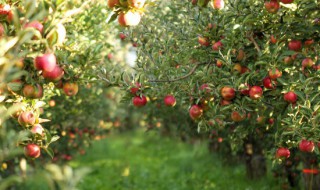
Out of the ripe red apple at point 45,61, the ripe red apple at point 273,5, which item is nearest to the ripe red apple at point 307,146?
the ripe red apple at point 273,5

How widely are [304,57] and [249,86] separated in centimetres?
113

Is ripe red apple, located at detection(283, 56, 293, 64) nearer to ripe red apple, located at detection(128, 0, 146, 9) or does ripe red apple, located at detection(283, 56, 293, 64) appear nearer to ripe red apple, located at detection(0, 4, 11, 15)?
ripe red apple, located at detection(128, 0, 146, 9)

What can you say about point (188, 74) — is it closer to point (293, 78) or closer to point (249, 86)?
point (249, 86)

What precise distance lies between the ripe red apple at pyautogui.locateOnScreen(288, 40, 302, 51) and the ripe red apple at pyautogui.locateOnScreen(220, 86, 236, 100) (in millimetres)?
996

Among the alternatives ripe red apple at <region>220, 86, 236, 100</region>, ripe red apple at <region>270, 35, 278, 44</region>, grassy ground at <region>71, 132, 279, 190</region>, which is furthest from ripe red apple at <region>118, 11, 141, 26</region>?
grassy ground at <region>71, 132, 279, 190</region>

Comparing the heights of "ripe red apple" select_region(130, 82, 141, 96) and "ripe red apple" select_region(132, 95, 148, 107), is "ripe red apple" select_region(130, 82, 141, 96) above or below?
above

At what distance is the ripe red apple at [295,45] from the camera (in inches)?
199

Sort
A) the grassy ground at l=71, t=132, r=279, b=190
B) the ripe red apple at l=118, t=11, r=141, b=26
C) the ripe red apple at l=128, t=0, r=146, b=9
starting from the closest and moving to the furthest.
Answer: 1. the ripe red apple at l=128, t=0, r=146, b=9
2. the ripe red apple at l=118, t=11, r=141, b=26
3. the grassy ground at l=71, t=132, r=279, b=190

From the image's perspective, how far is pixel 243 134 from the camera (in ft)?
19.9

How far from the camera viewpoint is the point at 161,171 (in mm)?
12977

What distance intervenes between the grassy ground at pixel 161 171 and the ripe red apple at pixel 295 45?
15.5ft

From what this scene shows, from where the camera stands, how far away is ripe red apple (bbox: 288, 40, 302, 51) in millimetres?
5055

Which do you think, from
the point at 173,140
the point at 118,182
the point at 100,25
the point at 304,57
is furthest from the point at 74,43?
the point at 173,140

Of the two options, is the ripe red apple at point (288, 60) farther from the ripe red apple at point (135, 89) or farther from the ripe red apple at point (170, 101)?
the ripe red apple at point (135, 89)
